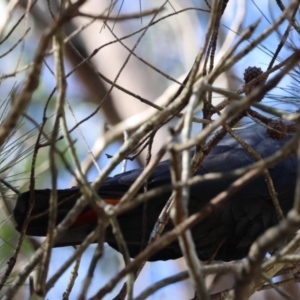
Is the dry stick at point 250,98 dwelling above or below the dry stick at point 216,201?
above

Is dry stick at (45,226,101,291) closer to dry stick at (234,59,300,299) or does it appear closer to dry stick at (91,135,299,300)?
dry stick at (91,135,299,300)

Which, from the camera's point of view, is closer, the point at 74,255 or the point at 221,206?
the point at 74,255

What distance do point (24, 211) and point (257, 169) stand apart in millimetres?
756

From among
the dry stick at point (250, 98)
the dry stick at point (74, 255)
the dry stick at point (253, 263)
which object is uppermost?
the dry stick at point (250, 98)

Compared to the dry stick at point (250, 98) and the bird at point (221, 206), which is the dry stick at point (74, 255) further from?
the bird at point (221, 206)

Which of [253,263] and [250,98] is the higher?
[250,98]

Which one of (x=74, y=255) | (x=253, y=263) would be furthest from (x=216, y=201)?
(x=74, y=255)

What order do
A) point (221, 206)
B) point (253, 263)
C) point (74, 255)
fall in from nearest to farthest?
point (253, 263)
point (74, 255)
point (221, 206)

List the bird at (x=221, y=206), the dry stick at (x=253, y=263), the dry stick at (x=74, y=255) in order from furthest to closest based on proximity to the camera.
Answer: the bird at (x=221, y=206) < the dry stick at (x=74, y=255) < the dry stick at (x=253, y=263)

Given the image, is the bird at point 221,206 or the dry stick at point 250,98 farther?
the bird at point 221,206

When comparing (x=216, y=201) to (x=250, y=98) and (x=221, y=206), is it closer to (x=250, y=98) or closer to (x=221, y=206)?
(x=250, y=98)

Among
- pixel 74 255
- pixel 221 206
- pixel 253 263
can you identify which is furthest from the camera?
pixel 221 206

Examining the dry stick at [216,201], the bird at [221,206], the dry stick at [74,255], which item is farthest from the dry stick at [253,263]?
the bird at [221,206]

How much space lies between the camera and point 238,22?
3027 millimetres
